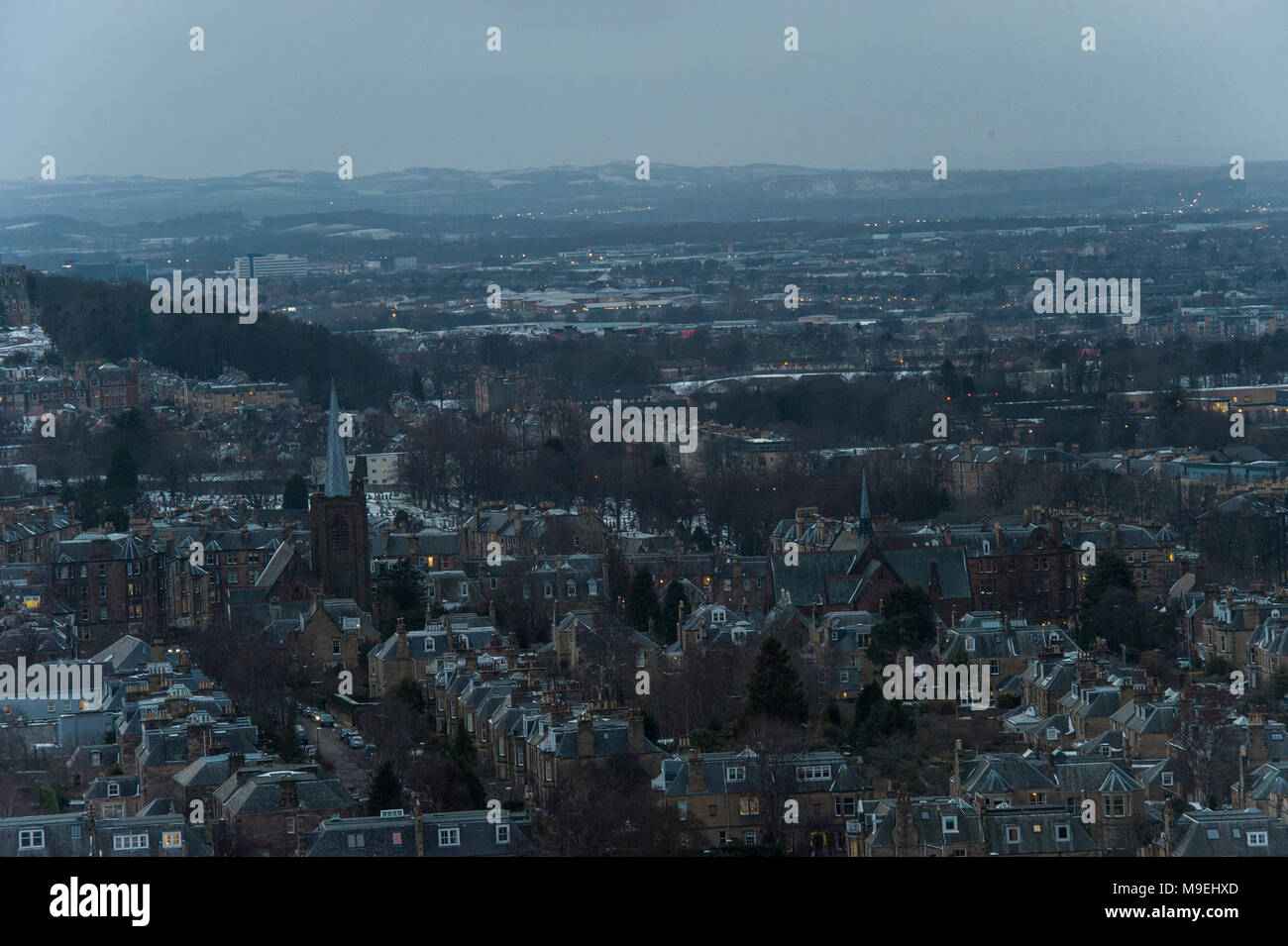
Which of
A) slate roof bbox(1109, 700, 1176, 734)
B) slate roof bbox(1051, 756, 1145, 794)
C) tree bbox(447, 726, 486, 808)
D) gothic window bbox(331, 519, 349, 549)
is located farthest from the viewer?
gothic window bbox(331, 519, 349, 549)

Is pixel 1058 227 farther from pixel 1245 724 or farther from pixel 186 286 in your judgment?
pixel 1245 724

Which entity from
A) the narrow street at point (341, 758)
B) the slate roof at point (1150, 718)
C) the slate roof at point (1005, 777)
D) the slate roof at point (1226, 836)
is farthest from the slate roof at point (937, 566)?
the slate roof at point (1226, 836)

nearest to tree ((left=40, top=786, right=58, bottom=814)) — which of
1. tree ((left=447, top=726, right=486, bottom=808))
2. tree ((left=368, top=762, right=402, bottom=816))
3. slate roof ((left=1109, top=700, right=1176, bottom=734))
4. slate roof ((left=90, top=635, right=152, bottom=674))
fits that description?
tree ((left=368, top=762, right=402, bottom=816))

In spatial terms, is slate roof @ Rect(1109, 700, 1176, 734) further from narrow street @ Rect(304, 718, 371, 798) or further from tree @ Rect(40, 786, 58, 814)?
tree @ Rect(40, 786, 58, 814)

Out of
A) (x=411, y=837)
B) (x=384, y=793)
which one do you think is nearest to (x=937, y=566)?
(x=384, y=793)

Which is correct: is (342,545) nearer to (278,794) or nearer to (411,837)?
→ (278,794)

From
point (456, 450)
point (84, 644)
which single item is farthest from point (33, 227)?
point (84, 644)
